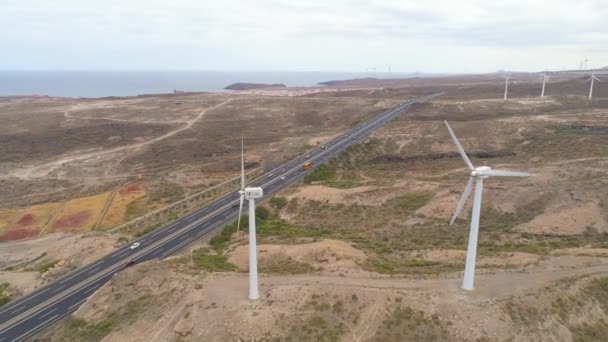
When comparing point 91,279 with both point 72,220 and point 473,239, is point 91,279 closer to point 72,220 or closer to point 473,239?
point 72,220

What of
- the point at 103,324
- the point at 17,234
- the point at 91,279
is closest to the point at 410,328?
the point at 103,324

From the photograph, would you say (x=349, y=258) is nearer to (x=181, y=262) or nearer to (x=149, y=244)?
(x=181, y=262)

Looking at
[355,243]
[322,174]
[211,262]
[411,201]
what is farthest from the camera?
[322,174]

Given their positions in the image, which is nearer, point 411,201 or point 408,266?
point 408,266

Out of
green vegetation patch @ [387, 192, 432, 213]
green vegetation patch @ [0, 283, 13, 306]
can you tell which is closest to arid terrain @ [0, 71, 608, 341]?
green vegetation patch @ [387, 192, 432, 213]

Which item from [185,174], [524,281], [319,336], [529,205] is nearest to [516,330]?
[524,281]

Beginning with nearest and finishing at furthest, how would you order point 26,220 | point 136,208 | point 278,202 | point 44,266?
1. point 44,266
2. point 278,202
3. point 26,220
4. point 136,208
